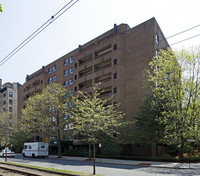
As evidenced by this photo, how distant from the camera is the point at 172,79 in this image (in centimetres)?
2767

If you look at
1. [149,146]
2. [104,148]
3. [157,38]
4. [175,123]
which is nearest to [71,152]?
[104,148]

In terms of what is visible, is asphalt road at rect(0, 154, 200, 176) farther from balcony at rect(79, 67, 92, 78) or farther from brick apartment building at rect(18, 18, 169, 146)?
balcony at rect(79, 67, 92, 78)

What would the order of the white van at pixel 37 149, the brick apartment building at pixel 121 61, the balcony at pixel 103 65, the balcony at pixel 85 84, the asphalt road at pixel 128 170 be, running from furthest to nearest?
the balcony at pixel 85 84, the balcony at pixel 103 65, the brick apartment building at pixel 121 61, the white van at pixel 37 149, the asphalt road at pixel 128 170

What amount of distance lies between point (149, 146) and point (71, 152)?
16.6 metres

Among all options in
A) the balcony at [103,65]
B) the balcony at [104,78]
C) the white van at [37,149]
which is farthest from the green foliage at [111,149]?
the balcony at [103,65]

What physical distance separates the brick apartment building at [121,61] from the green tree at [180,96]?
9.04m

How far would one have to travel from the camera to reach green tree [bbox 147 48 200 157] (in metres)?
25.5

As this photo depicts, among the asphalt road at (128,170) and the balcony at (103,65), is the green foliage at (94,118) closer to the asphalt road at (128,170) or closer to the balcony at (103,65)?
the asphalt road at (128,170)

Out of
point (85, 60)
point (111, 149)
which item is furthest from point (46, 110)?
point (85, 60)

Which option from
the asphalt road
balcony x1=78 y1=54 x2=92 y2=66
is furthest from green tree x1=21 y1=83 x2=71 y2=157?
the asphalt road

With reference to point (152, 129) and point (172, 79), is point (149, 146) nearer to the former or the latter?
point (152, 129)

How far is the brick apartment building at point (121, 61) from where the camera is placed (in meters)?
38.1

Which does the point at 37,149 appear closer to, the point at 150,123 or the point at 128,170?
the point at 150,123

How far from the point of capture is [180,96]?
26.6 m
